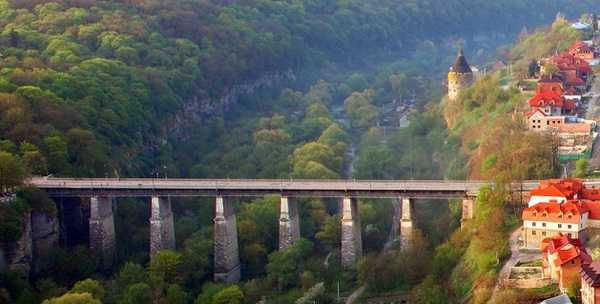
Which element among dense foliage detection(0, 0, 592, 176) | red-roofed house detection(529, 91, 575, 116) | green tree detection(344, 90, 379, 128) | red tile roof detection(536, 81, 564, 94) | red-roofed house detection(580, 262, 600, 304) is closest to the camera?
red-roofed house detection(580, 262, 600, 304)

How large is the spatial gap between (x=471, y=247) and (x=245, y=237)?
1717cm

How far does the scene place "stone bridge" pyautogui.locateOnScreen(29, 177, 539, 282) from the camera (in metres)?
67.0

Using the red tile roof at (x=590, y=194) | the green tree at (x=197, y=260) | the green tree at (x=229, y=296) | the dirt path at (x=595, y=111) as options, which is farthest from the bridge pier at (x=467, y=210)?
the green tree at (x=197, y=260)

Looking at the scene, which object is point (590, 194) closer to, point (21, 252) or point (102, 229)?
point (102, 229)

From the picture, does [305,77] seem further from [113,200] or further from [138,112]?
[113,200]

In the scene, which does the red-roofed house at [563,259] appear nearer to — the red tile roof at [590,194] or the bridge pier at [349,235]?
the red tile roof at [590,194]

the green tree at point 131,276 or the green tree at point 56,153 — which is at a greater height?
the green tree at point 56,153

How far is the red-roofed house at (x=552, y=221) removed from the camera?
55531 millimetres

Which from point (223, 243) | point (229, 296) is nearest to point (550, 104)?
point (223, 243)

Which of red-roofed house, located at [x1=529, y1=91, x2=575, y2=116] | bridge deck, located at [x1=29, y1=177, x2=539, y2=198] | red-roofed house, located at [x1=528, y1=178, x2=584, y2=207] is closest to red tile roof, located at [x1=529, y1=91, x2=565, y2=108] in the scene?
red-roofed house, located at [x1=529, y1=91, x2=575, y2=116]

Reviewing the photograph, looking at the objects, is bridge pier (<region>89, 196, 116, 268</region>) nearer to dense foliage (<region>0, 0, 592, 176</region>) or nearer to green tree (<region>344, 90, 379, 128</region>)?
dense foliage (<region>0, 0, 592, 176</region>)

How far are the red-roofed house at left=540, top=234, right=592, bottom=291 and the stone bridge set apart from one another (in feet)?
40.1

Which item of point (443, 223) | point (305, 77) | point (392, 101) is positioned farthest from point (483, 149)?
point (305, 77)

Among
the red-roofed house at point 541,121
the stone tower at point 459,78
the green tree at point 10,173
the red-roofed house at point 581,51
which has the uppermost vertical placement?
the red-roofed house at point 581,51
